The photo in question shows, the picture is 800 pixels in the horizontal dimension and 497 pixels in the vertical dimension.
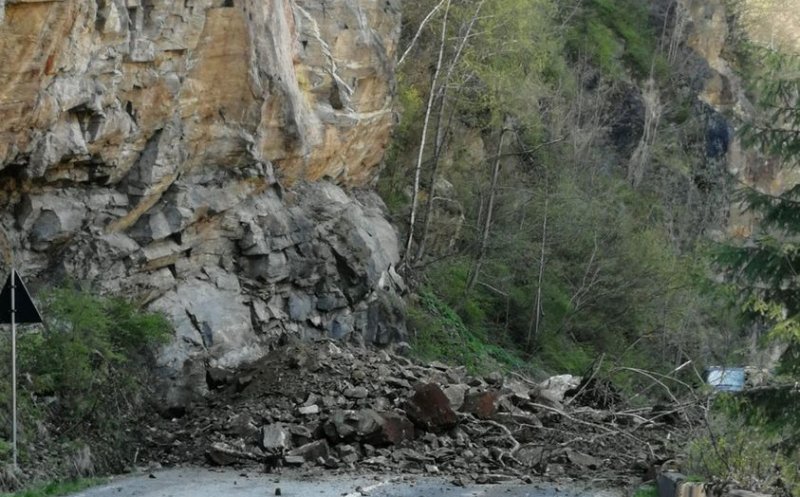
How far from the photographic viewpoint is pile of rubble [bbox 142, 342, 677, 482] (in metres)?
16.4

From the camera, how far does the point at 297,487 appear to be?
1419 centimetres

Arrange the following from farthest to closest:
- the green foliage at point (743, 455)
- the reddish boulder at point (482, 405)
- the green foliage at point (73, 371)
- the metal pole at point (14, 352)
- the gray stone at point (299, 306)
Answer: the gray stone at point (299, 306), the reddish boulder at point (482, 405), the green foliage at point (73, 371), the metal pole at point (14, 352), the green foliage at point (743, 455)

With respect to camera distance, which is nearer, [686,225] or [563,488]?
[563,488]

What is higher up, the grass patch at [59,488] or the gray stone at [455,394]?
the grass patch at [59,488]

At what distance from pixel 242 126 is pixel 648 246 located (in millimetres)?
17976

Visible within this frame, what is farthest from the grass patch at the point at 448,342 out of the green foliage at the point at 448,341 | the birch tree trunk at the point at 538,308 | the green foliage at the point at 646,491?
the green foliage at the point at 646,491

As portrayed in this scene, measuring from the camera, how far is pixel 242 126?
2284cm

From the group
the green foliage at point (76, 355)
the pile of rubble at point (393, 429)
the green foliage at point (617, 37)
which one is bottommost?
the pile of rubble at point (393, 429)

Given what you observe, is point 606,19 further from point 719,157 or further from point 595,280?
point 595,280

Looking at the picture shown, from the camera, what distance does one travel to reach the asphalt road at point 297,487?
44.4 ft

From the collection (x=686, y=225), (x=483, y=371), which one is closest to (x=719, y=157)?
(x=686, y=225)

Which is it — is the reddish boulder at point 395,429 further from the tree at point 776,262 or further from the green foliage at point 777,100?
the green foliage at point 777,100

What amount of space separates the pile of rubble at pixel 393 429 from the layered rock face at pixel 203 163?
1440 millimetres

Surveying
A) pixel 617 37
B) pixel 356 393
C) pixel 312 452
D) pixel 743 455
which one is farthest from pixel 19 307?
pixel 617 37
